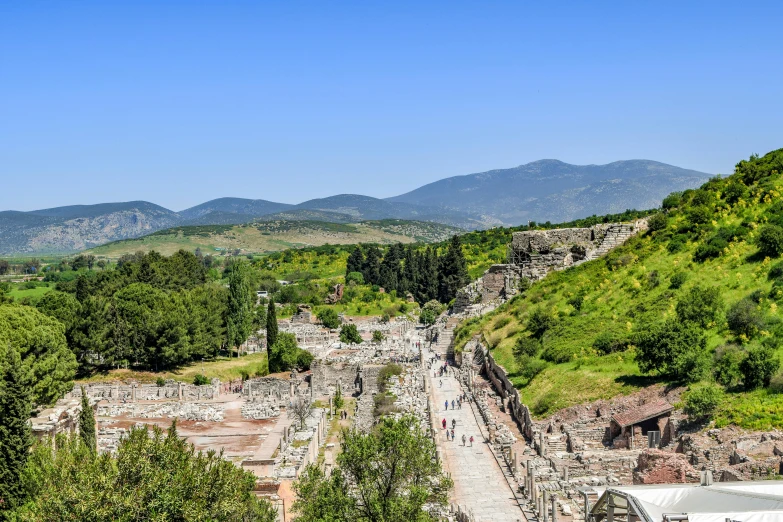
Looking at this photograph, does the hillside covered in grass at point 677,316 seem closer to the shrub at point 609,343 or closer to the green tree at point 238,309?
the shrub at point 609,343

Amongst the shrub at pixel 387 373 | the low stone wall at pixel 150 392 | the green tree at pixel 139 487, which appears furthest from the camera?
the low stone wall at pixel 150 392

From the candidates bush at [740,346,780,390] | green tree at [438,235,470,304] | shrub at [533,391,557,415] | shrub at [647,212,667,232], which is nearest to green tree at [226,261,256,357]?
green tree at [438,235,470,304]

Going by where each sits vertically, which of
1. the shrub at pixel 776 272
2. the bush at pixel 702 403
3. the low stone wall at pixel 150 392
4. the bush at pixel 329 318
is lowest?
the low stone wall at pixel 150 392

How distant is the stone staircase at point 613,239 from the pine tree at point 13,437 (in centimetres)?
3859

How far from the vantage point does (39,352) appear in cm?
4594

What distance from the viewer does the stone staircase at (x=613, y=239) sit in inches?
2377

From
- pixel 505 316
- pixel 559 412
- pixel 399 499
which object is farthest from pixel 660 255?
pixel 399 499

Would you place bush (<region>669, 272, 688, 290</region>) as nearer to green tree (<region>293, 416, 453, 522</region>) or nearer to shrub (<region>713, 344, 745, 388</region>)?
shrub (<region>713, 344, 745, 388</region>)

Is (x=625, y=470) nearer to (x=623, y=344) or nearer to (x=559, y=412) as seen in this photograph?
(x=559, y=412)

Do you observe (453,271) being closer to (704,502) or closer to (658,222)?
(658,222)

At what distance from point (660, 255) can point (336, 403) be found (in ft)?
63.9

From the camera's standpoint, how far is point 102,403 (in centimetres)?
5491

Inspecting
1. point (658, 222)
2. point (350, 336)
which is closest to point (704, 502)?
point (658, 222)

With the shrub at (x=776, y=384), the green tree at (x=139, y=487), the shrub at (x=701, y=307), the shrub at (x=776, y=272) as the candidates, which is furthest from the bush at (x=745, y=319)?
the green tree at (x=139, y=487)
